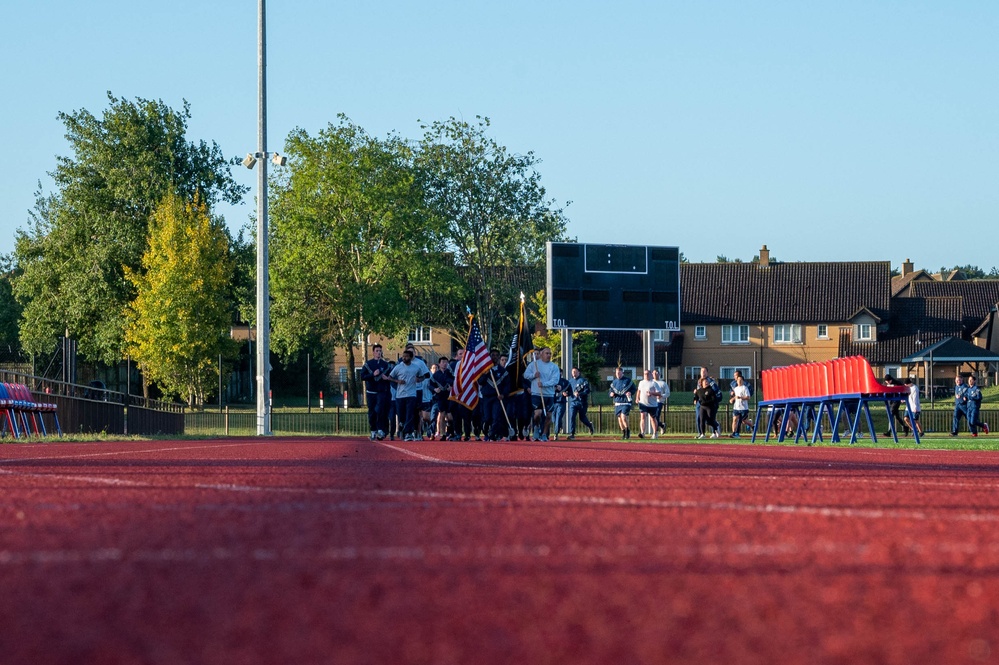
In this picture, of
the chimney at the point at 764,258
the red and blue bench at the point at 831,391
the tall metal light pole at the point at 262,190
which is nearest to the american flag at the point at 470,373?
the red and blue bench at the point at 831,391

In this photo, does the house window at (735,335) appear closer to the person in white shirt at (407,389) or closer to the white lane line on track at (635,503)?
the person in white shirt at (407,389)

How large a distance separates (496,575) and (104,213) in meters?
57.6

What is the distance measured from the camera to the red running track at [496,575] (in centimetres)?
249

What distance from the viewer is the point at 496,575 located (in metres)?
3.41

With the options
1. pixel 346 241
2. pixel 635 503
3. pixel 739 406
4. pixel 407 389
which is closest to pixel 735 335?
pixel 346 241

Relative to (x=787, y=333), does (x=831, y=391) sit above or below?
below

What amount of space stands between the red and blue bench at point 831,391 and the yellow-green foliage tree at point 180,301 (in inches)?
1343

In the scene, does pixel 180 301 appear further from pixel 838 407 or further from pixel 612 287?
pixel 838 407

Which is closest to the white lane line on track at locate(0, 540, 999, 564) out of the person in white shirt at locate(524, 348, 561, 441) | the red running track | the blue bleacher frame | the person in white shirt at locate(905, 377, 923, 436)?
the red running track

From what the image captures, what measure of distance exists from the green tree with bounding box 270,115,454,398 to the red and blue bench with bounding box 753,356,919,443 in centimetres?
3791

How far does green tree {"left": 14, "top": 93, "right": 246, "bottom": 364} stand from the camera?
56.8m

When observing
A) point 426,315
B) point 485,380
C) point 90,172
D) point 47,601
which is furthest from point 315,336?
point 47,601

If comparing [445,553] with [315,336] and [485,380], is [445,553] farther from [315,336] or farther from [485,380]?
[315,336]

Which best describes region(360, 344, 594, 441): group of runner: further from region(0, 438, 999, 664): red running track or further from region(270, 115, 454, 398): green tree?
region(270, 115, 454, 398): green tree
